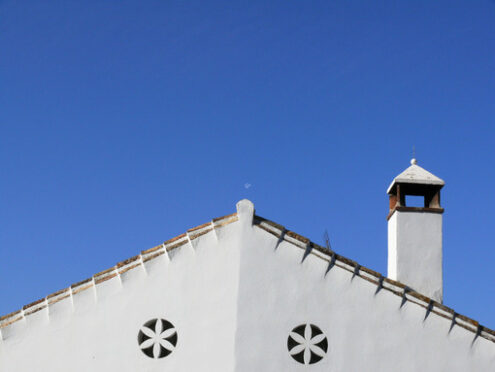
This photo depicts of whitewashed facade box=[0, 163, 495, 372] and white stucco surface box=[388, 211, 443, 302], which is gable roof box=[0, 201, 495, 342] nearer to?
whitewashed facade box=[0, 163, 495, 372]

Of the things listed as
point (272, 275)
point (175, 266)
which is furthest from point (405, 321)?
point (175, 266)

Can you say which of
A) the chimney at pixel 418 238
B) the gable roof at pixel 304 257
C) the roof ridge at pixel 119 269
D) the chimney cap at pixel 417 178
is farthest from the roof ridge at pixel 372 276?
the chimney cap at pixel 417 178

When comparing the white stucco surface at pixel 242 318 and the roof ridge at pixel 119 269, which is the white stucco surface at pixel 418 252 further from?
the roof ridge at pixel 119 269

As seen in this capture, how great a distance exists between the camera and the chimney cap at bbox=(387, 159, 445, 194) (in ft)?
53.0

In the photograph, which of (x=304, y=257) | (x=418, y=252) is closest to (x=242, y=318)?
(x=304, y=257)

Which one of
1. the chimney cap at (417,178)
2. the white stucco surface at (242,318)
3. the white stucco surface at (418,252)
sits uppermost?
the chimney cap at (417,178)

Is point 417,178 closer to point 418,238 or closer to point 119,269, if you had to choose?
point 418,238

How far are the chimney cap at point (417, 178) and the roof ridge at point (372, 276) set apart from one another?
4222 millimetres

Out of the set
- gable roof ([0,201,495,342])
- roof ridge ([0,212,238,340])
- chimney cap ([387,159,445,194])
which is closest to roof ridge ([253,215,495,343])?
gable roof ([0,201,495,342])

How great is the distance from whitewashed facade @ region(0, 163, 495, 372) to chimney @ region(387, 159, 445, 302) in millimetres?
2376

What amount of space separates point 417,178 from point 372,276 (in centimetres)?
447

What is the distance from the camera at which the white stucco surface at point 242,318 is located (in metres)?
12.2

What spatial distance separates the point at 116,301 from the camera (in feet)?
40.9

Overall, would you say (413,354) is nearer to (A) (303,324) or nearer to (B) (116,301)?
(A) (303,324)
